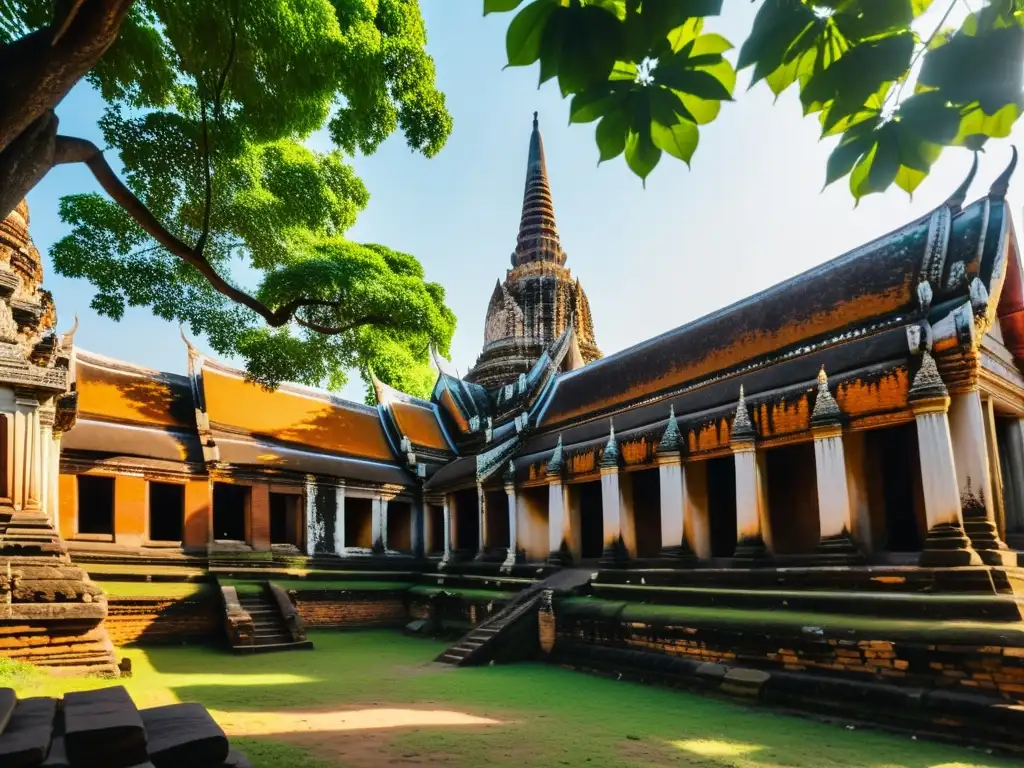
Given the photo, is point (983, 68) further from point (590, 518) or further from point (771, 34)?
point (590, 518)

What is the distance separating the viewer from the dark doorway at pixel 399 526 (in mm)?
19500

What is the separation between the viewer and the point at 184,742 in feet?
12.0

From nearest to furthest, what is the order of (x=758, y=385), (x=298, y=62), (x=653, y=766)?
(x=653, y=766)
(x=298, y=62)
(x=758, y=385)

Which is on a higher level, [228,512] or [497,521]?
[228,512]


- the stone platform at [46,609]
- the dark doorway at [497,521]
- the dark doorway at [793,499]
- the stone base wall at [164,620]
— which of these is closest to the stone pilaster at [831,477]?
the dark doorway at [793,499]

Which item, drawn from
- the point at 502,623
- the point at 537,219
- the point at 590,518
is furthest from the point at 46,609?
the point at 537,219

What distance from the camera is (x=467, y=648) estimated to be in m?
11.2

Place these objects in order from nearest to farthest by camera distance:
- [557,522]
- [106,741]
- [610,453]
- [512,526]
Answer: [106,741]
[610,453]
[557,522]
[512,526]

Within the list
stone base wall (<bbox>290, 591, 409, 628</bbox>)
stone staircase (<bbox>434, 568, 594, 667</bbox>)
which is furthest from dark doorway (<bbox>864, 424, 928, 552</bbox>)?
stone base wall (<bbox>290, 591, 409, 628</bbox>)

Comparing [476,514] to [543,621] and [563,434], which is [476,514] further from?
[543,621]

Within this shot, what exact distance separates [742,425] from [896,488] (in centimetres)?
261

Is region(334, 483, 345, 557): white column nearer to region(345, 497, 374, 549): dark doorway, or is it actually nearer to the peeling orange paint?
region(345, 497, 374, 549): dark doorway

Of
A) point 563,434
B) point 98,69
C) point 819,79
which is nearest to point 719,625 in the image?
point 563,434

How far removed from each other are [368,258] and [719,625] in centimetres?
1006
